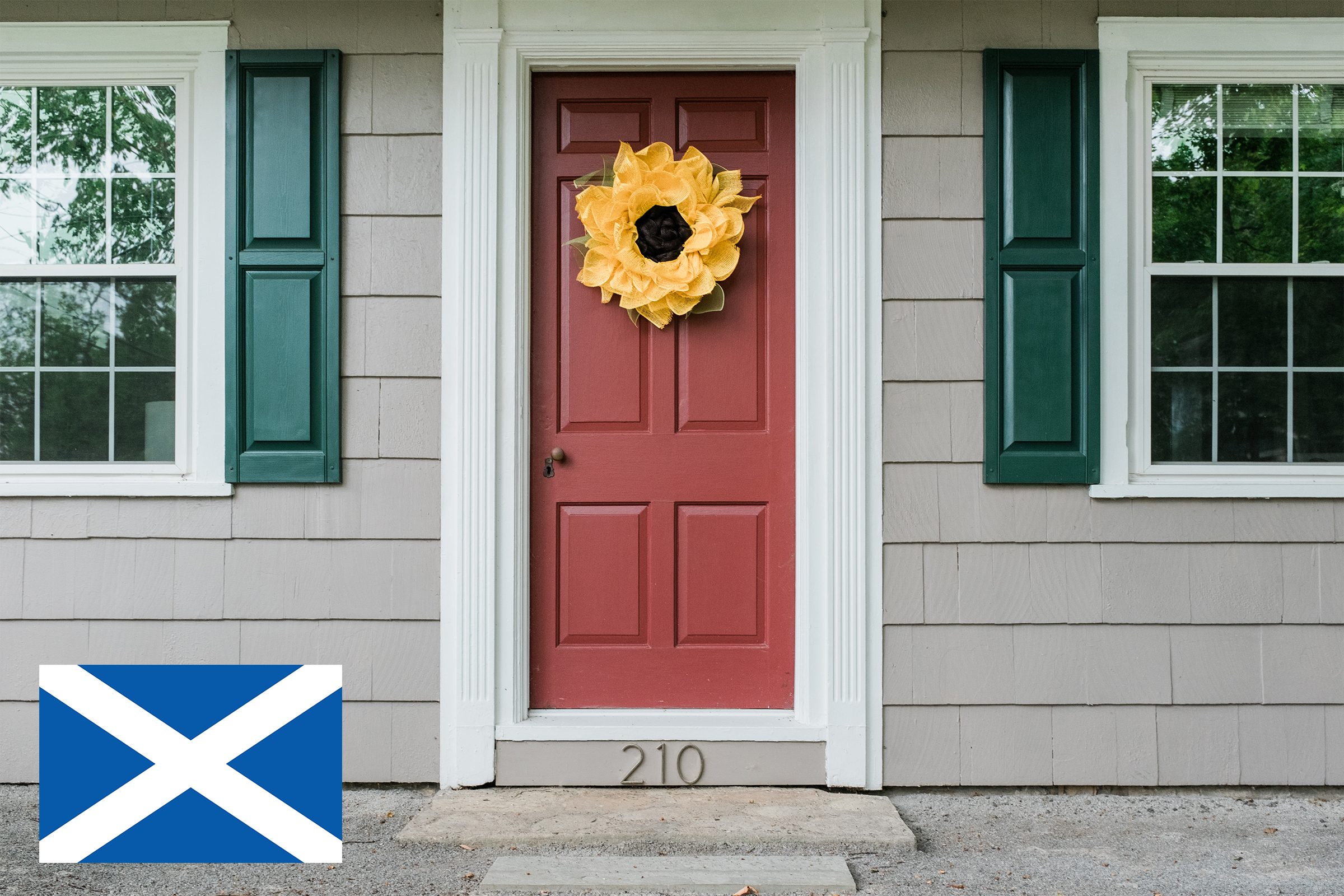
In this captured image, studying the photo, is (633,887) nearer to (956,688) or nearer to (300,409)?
(956,688)

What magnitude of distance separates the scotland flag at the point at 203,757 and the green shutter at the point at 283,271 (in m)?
1.39

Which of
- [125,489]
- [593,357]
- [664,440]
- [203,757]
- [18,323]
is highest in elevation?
[18,323]

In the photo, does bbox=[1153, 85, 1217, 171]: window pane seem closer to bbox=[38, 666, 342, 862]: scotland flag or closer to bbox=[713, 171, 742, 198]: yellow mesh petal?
bbox=[713, 171, 742, 198]: yellow mesh petal

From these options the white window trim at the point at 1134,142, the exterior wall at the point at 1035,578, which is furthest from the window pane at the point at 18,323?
the white window trim at the point at 1134,142

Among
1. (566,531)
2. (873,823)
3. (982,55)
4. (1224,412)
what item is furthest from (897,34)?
(873,823)

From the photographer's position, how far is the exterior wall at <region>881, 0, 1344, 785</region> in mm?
2756

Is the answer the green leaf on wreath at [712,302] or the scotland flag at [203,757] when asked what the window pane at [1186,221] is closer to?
the green leaf on wreath at [712,302]

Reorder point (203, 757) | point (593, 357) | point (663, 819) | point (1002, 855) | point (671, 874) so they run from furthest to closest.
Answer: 1. point (593, 357)
2. point (663, 819)
3. point (1002, 855)
4. point (671, 874)
5. point (203, 757)

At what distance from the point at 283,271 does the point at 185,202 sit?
0.39 metres

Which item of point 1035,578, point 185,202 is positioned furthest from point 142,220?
point 1035,578

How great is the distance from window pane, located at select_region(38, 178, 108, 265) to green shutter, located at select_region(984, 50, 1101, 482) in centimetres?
268

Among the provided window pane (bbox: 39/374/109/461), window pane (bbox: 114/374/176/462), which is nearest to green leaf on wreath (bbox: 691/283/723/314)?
window pane (bbox: 114/374/176/462)

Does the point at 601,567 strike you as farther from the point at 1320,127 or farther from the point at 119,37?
the point at 1320,127

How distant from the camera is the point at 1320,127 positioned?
111 inches
